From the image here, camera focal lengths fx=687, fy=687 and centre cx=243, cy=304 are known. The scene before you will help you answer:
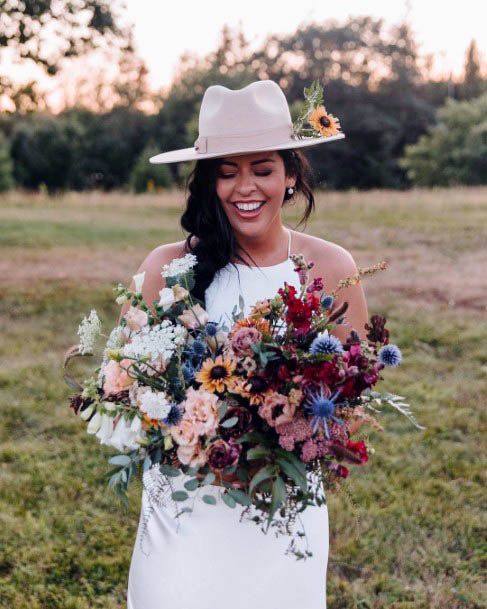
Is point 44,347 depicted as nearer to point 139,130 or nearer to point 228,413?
point 228,413

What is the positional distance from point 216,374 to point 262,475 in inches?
10.0

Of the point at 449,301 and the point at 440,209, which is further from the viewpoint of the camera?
the point at 440,209

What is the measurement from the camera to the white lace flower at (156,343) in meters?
1.64

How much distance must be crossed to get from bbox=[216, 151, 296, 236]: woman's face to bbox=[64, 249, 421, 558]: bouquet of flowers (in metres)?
0.56

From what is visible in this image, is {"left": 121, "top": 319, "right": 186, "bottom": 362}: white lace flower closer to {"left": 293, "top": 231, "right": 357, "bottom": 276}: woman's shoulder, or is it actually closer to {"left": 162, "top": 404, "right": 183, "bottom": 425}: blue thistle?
{"left": 162, "top": 404, "right": 183, "bottom": 425}: blue thistle

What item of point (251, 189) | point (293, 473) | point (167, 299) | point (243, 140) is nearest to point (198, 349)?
point (167, 299)

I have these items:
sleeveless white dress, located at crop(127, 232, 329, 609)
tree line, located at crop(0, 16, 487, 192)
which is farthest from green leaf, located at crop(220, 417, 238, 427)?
tree line, located at crop(0, 16, 487, 192)

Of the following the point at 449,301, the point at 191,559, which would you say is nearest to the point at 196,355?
the point at 191,559

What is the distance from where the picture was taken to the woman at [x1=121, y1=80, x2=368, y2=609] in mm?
2102

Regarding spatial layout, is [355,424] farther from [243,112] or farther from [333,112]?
[333,112]

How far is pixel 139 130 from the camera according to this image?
34688 millimetres

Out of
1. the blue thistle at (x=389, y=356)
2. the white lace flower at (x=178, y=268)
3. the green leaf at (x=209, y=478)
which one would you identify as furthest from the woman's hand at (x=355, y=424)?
the white lace flower at (x=178, y=268)

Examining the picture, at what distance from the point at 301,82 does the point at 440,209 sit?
23799mm

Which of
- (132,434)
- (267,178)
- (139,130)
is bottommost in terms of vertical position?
(132,434)
